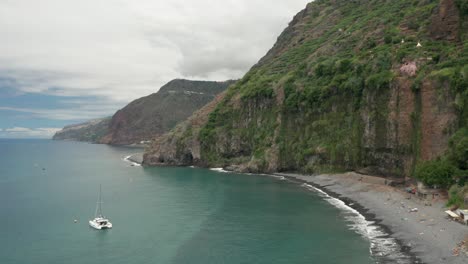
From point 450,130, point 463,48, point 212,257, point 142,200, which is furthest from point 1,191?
point 463,48

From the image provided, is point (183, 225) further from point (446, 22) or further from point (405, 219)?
point (446, 22)

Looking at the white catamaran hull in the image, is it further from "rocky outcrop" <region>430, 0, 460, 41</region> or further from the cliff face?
"rocky outcrop" <region>430, 0, 460, 41</region>

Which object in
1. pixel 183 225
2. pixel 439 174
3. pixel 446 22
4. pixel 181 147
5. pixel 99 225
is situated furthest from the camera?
pixel 181 147

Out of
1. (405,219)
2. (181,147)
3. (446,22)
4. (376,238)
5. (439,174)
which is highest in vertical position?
(446,22)

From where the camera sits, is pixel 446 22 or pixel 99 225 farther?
pixel 446 22

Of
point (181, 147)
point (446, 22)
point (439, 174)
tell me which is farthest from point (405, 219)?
point (181, 147)

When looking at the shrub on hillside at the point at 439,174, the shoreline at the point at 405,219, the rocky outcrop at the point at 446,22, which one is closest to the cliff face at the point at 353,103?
the rocky outcrop at the point at 446,22
